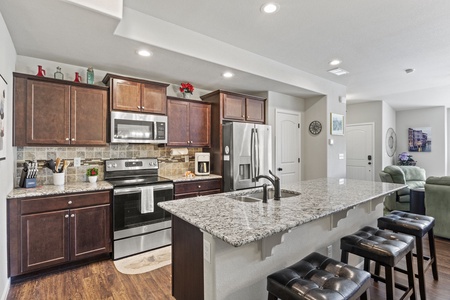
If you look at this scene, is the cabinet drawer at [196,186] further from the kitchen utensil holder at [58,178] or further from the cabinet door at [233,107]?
the kitchen utensil holder at [58,178]

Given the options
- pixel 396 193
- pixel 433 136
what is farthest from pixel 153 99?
pixel 433 136

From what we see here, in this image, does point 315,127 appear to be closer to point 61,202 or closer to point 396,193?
point 396,193

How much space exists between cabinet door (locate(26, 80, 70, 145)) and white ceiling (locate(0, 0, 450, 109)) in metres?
0.44

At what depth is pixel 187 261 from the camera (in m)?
1.64

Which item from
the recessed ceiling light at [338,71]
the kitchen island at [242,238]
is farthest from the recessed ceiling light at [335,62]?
the kitchen island at [242,238]

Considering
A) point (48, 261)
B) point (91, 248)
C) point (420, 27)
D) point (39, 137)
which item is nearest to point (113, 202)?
point (91, 248)

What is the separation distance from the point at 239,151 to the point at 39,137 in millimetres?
2614

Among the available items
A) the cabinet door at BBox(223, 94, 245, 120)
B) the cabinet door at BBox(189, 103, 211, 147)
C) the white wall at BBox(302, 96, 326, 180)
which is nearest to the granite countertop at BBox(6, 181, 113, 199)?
the cabinet door at BBox(189, 103, 211, 147)

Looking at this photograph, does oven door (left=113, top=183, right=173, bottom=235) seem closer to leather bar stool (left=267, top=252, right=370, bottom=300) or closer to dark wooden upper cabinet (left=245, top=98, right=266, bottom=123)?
dark wooden upper cabinet (left=245, top=98, right=266, bottom=123)

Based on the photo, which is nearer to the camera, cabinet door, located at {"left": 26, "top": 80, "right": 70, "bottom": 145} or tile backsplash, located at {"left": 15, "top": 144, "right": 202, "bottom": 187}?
cabinet door, located at {"left": 26, "top": 80, "right": 70, "bottom": 145}

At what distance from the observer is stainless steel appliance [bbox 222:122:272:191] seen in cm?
378

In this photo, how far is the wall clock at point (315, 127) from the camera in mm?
4848

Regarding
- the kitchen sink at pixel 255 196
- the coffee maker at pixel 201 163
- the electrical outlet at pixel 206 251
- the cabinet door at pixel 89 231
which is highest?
the coffee maker at pixel 201 163

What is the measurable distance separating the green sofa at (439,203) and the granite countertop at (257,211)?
1.89m
